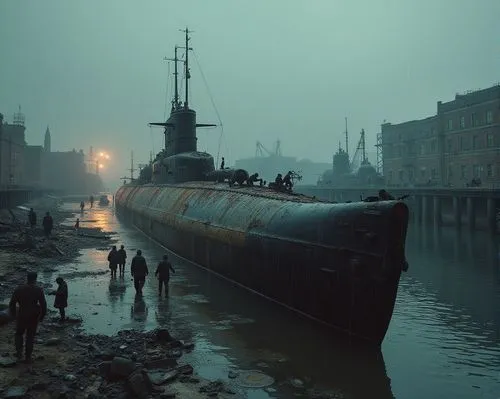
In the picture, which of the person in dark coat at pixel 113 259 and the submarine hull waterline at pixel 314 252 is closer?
the submarine hull waterline at pixel 314 252

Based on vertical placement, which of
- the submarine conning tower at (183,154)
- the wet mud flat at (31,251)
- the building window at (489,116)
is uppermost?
the building window at (489,116)

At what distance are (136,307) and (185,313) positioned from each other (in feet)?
6.16

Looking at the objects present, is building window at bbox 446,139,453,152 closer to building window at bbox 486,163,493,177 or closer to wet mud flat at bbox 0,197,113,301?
building window at bbox 486,163,493,177

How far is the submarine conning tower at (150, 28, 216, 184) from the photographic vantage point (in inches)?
1494

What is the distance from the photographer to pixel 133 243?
34719 millimetres

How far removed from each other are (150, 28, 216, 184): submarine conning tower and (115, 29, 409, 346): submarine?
10.9 meters

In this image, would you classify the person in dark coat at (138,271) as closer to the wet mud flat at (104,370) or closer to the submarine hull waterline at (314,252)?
the submarine hull waterline at (314,252)

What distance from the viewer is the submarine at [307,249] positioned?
38.5 feet

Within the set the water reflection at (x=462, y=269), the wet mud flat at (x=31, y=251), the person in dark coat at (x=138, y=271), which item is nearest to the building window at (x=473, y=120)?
the water reflection at (x=462, y=269)

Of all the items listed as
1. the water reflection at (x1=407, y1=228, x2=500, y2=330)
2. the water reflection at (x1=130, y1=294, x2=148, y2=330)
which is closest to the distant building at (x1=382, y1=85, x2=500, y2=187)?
the water reflection at (x1=407, y1=228, x2=500, y2=330)

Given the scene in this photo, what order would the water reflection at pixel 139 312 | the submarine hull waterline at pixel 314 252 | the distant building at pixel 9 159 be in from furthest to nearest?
the distant building at pixel 9 159, the water reflection at pixel 139 312, the submarine hull waterline at pixel 314 252

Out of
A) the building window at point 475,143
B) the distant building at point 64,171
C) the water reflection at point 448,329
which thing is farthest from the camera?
the distant building at point 64,171

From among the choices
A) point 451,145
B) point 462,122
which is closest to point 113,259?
point 462,122

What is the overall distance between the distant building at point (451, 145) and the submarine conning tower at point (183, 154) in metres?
41.8
